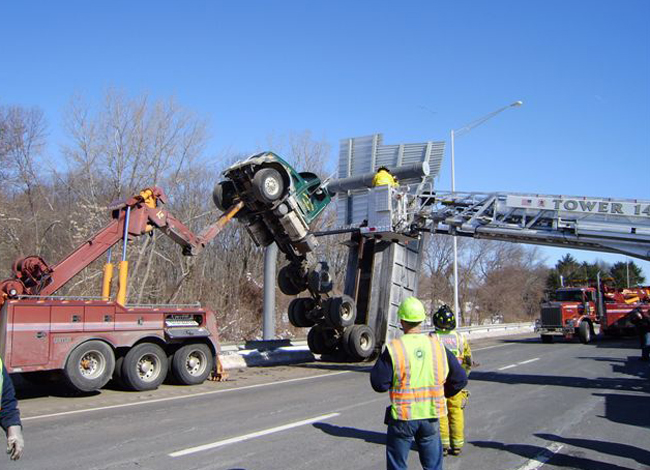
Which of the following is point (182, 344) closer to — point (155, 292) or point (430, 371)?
point (430, 371)

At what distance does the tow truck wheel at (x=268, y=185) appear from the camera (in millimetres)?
12734

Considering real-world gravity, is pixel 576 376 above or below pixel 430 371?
below

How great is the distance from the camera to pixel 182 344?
12.2 meters

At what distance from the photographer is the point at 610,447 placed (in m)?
6.85

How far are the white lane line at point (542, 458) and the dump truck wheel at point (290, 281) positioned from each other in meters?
9.19

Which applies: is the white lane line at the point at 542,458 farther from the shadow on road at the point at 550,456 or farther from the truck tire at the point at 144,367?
the truck tire at the point at 144,367

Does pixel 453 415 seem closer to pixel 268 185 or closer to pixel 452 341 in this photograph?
pixel 452 341

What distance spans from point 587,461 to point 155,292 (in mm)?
21972

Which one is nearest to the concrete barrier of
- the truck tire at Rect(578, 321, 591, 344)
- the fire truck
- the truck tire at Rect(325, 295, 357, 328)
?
the fire truck

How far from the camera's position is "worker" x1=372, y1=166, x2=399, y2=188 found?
15375mm

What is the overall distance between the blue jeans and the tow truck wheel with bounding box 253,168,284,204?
926 cm

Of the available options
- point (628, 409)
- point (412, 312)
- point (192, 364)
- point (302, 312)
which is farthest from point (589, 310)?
point (412, 312)

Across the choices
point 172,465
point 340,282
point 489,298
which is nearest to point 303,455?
point 172,465

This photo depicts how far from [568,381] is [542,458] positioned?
7079mm
